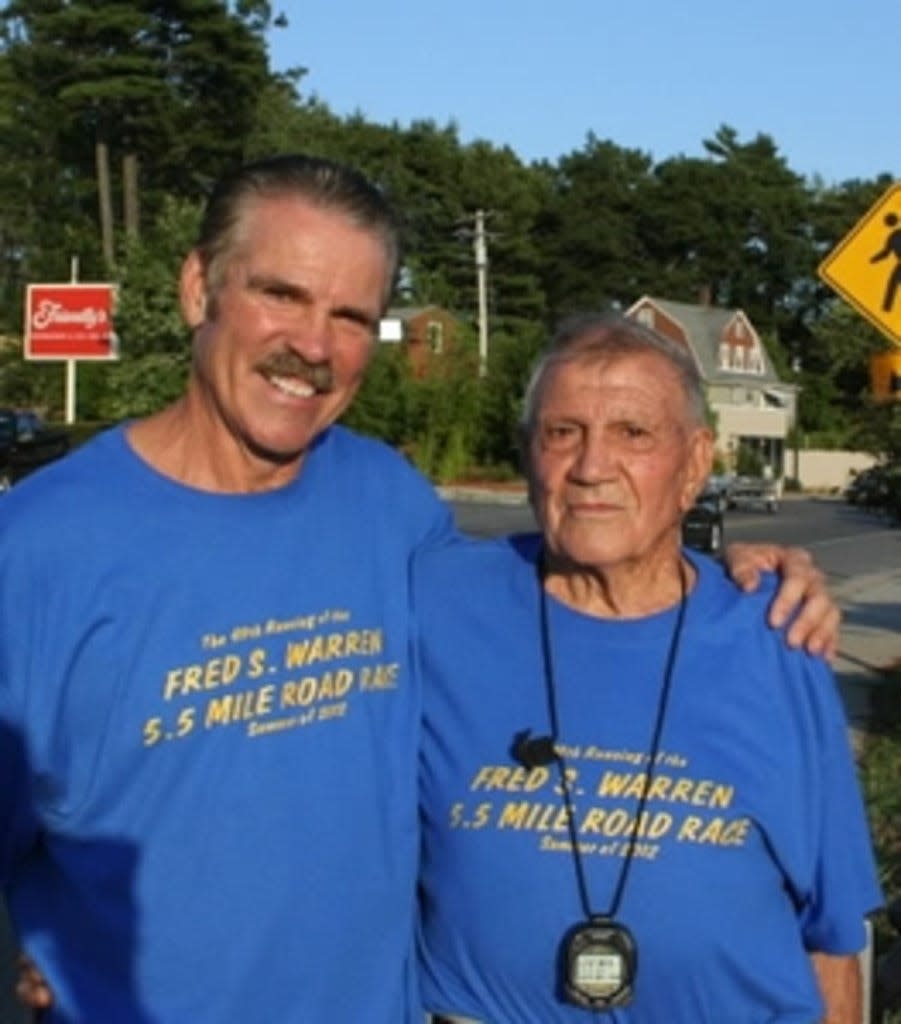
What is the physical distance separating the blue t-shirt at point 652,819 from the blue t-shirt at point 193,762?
11 centimetres

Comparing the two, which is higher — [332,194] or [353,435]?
[332,194]

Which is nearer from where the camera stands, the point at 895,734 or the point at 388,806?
the point at 388,806

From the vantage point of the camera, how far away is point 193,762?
2852mm

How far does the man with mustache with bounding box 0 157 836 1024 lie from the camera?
284 cm

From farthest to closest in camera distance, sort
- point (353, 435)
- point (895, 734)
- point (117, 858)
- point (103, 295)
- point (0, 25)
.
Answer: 1. point (0, 25)
2. point (103, 295)
3. point (895, 734)
4. point (353, 435)
5. point (117, 858)

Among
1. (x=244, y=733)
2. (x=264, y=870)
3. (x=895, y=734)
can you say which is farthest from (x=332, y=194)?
(x=895, y=734)

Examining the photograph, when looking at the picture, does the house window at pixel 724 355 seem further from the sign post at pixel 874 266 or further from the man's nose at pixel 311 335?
the man's nose at pixel 311 335

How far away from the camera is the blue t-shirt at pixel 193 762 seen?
2.84 meters

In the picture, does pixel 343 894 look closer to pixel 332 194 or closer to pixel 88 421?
pixel 332 194

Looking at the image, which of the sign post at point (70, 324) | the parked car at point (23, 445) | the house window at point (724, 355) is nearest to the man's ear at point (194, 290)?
the parked car at point (23, 445)

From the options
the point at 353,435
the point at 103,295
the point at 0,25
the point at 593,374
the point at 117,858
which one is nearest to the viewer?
the point at 117,858

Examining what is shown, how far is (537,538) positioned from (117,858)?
2.83ft

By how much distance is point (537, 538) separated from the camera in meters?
3.21

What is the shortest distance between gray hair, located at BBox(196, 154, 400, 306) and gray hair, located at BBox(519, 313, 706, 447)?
337 mm
